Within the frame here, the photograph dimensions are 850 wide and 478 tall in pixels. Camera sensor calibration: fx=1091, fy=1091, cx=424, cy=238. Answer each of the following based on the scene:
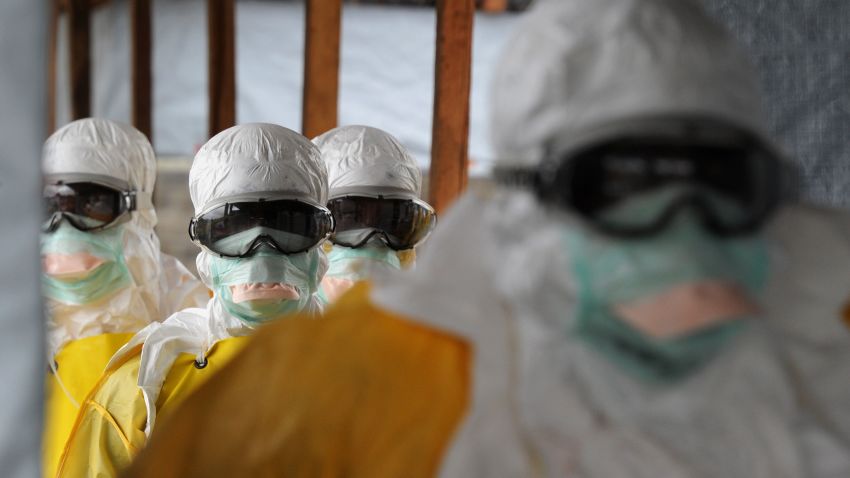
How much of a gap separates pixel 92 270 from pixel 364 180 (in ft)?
3.29

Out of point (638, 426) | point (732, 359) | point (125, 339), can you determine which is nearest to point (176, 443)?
point (638, 426)

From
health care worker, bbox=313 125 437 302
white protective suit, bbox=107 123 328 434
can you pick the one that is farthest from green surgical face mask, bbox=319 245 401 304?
white protective suit, bbox=107 123 328 434

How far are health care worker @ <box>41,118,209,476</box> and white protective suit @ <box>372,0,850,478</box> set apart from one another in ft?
7.37

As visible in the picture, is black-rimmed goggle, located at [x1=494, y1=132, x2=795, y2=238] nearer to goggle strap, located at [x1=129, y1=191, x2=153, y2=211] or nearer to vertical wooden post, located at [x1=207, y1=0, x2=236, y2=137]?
goggle strap, located at [x1=129, y1=191, x2=153, y2=211]

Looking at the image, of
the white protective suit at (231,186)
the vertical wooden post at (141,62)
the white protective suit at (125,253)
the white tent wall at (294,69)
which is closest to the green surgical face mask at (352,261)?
the white protective suit at (125,253)

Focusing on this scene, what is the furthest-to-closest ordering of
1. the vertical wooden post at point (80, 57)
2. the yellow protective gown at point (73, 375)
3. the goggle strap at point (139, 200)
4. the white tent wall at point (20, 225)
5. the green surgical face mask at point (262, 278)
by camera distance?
1. the vertical wooden post at point (80, 57)
2. the goggle strap at point (139, 200)
3. the yellow protective gown at point (73, 375)
4. the green surgical face mask at point (262, 278)
5. the white tent wall at point (20, 225)

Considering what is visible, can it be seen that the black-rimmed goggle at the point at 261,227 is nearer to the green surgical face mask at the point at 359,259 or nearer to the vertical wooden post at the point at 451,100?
the green surgical face mask at the point at 359,259

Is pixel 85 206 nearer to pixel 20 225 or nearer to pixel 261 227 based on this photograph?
pixel 261 227

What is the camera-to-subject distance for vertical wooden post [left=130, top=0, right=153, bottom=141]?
724 centimetres

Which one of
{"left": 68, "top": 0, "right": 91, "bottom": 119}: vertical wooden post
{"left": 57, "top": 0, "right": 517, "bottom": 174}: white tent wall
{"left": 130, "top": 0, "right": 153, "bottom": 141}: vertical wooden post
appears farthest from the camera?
{"left": 57, "top": 0, "right": 517, "bottom": 174}: white tent wall

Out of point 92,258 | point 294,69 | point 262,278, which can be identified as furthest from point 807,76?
point 294,69

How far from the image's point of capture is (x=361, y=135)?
4129 mm

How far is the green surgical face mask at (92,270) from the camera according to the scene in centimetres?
356

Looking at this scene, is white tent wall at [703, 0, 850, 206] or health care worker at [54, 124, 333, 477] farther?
health care worker at [54, 124, 333, 477]
